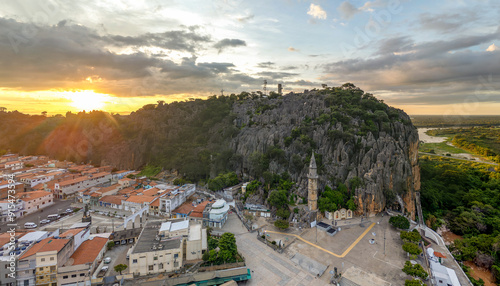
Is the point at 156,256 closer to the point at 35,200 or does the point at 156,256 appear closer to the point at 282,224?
the point at 282,224

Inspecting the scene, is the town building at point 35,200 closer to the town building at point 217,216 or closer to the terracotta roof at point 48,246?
the terracotta roof at point 48,246

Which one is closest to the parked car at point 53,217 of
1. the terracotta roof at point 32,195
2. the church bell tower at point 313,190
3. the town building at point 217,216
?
the terracotta roof at point 32,195

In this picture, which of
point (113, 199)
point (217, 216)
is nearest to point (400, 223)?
point (217, 216)

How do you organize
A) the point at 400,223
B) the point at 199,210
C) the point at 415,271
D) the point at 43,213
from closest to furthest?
the point at 415,271 < the point at 400,223 < the point at 199,210 < the point at 43,213

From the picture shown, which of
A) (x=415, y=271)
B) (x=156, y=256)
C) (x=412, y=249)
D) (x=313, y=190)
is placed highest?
(x=313, y=190)

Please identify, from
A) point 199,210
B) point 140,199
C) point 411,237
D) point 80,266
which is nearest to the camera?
point 80,266

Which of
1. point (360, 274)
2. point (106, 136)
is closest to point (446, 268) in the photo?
point (360, 274)
